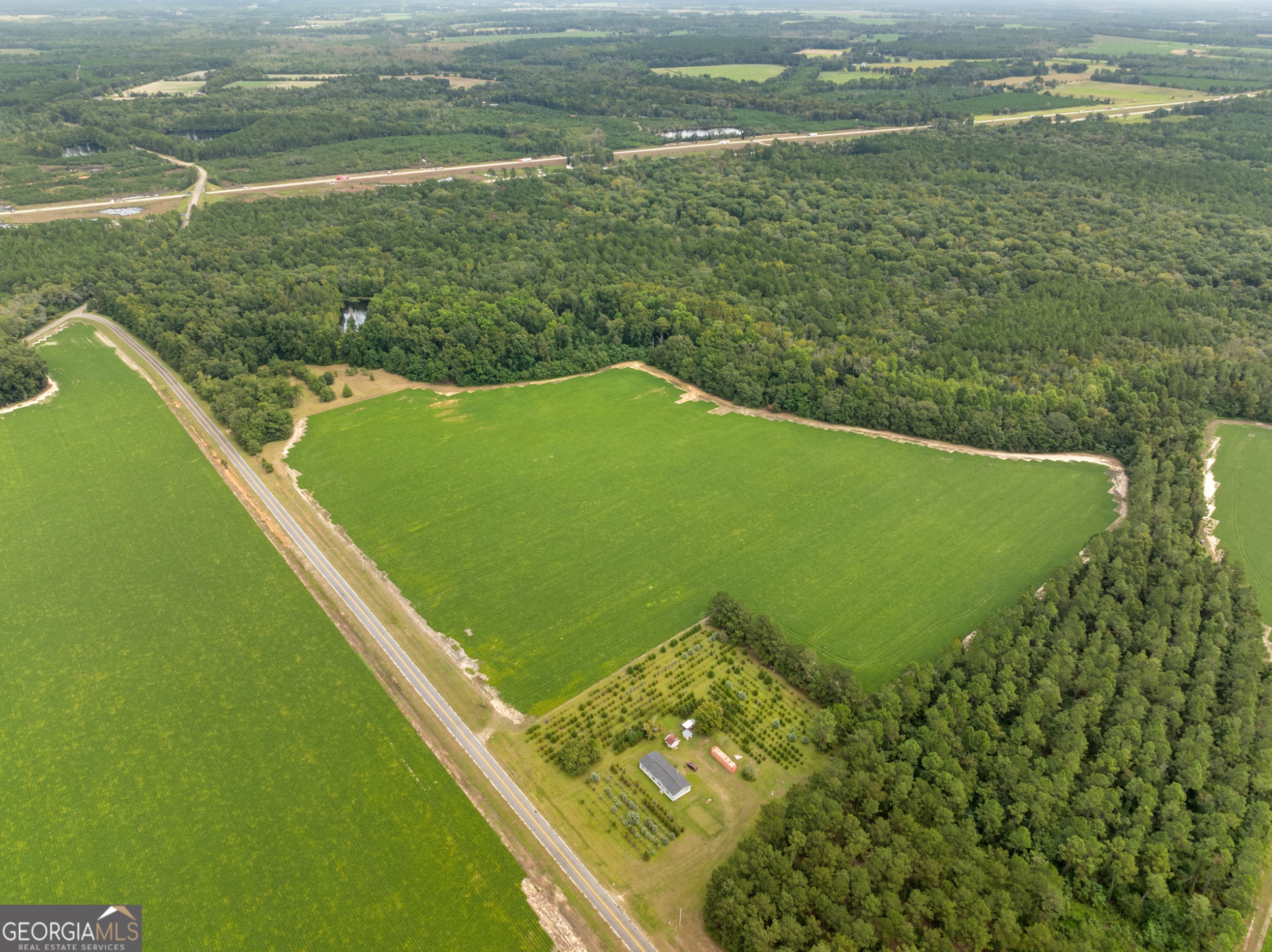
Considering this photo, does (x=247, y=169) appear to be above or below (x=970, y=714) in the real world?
above

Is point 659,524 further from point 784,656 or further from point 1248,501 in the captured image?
point 1248,501

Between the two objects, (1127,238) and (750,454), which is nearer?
(750,454)

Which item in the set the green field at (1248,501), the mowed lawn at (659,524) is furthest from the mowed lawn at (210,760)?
the green field at (1248,501)

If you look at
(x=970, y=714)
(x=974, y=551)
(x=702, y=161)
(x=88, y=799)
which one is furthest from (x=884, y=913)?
(x=702, y=161)

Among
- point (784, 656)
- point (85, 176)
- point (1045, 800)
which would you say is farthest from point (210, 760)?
point (85, 176)

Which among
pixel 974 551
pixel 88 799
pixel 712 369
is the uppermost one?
pixel 712 369

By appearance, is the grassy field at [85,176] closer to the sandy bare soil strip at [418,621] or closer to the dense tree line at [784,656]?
the sandy bare soil strip at [418,621]

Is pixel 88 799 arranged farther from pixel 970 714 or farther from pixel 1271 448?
pixel 1271 448
